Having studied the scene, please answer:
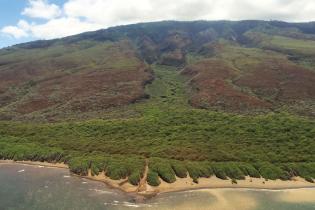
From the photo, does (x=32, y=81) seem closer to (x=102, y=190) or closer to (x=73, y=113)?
(x=73, y=113)

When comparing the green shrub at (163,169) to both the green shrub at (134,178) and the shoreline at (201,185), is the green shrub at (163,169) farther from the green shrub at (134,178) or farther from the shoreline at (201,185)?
the green shrub at (134,178)

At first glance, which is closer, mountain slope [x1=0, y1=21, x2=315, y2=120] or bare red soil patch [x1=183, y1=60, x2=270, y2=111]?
bare red soil patch [x1=183, y1=60, x2=270, y2=111]

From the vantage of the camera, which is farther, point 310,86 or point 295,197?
point 310,86

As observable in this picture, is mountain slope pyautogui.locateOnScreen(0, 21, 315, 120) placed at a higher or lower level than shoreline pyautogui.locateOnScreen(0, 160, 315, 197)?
higher

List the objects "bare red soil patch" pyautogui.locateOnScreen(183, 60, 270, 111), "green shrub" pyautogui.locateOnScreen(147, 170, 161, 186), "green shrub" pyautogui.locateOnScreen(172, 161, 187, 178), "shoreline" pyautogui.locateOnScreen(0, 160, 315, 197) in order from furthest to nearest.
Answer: "bare red soil patch" pyautogui.locateOnScreen(183, 60, 270, 111)
"green shrub" pyautogui.locateOnScreen(172, 161, 187, 178)
"green shrub" pyautogui.locateOnScreen(147, 170, 161, 186)
"shoreline" pyautogui.locateOnScreen(0, 160, 315, 197)

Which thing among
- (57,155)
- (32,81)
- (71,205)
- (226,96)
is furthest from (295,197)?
(32,81)

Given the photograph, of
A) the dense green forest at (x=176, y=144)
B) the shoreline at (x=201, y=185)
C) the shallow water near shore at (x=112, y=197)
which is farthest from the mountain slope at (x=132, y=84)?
the shallow water near shore at (x=112, y=197)

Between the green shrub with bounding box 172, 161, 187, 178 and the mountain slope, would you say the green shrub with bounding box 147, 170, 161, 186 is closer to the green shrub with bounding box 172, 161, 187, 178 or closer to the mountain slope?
the green shrub with bounding box 172, 161, 187, 178

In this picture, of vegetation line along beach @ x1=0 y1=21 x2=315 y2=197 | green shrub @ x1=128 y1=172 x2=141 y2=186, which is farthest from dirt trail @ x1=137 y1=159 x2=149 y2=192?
green shrub @ x1=128 y1=172 x2=141 y2=186
